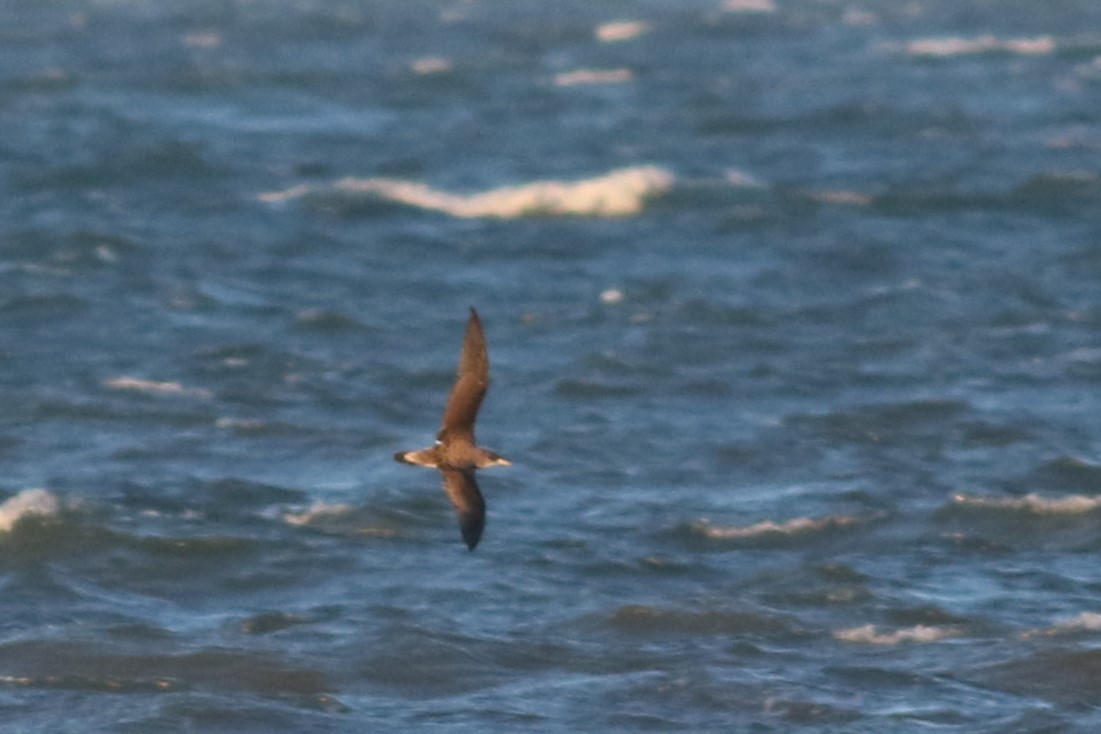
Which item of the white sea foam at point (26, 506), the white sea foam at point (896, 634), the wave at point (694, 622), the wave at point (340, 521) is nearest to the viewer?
the white sea foam at point (896, 634)

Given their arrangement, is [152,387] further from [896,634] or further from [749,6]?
[749,6]

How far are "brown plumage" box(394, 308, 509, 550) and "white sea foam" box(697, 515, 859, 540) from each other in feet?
14.9

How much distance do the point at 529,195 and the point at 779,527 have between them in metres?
12.4

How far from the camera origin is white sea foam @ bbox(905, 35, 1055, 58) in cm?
3962

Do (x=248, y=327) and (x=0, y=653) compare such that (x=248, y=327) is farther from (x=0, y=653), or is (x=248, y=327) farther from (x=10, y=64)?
(x=10, y=64)

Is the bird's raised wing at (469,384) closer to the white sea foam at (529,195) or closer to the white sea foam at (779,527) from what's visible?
the white sea foam at (779,527)

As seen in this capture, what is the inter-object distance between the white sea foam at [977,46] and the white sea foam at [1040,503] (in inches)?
931

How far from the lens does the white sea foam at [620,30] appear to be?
42281mm

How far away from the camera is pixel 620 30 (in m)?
43.2

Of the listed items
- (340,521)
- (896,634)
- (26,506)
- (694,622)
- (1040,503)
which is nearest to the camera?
(896,634)

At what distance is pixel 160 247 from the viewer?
1000 inches

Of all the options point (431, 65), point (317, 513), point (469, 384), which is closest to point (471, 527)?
point (469, 384)

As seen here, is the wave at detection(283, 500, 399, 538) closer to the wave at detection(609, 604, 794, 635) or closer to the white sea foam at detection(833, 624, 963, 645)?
the wave at detection(609, 604, 794, 635)

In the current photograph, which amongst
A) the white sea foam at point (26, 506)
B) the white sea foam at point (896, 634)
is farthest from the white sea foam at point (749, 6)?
the white sea foam at point (896, 634)
